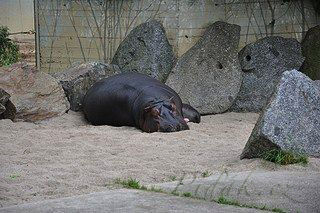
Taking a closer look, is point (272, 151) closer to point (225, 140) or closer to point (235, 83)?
point (225, 140)

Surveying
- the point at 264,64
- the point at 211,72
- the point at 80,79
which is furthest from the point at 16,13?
the point at 264,64

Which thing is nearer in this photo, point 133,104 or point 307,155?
point 307,155

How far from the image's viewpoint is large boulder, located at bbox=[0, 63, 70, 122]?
928 cm

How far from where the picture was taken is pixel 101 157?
251 inches

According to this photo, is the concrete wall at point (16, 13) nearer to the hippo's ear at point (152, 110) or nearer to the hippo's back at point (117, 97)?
the hippo's back at point (117, 97)

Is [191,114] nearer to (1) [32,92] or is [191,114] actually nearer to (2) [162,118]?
(2) [162,118]

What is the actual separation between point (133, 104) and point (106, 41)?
233 centimetres

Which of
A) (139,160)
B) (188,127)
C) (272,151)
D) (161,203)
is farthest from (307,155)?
(188,127)

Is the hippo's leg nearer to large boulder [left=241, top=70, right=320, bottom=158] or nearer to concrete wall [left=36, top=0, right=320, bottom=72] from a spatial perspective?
concrete wall [left=36, top=0, right=320, bottom=72]

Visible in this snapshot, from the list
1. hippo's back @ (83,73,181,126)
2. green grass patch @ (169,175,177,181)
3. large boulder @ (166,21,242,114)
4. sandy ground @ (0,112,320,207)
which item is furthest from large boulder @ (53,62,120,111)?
green grass patch @ (169,175,177,181)

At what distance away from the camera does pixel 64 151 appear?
21.9ft

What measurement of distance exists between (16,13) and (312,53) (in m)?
7.46

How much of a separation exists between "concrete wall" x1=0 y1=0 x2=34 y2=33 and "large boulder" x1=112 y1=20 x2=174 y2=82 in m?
5.30

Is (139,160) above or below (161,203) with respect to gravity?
below
